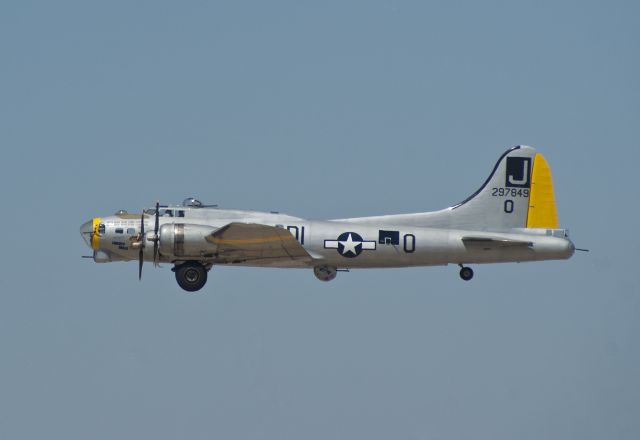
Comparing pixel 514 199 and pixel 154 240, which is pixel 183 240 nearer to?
pixel 154 240

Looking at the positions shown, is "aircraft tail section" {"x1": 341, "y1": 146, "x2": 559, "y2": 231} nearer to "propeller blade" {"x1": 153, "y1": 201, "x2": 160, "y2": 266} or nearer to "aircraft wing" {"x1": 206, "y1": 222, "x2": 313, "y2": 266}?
"aircraft wing" {"x1": 206, "y1": 222, "x2": 313, "y2": 266}

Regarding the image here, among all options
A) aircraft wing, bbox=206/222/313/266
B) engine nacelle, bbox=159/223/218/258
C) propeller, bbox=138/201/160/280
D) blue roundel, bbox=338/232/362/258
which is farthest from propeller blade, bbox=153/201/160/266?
blue roundel, bbox=338/232/362/258

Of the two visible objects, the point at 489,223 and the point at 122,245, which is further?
→ the point at 489,223

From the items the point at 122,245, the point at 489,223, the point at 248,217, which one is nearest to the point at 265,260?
the point at 248,217

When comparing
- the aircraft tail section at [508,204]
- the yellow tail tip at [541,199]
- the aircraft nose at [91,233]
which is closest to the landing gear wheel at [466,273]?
the aircraft tail section at [508,204]

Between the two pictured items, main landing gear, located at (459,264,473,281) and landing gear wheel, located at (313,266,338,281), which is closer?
main landing gear, located at (459,264,473,281)

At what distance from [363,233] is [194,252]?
4720 mm

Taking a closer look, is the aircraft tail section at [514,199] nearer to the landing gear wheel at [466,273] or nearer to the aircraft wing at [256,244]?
the landing gear wheel at [466,273]

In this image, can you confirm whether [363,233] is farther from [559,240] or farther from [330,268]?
[559,240]

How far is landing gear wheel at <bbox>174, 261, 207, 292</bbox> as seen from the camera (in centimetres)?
3256

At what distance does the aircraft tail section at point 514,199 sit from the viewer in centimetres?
3409

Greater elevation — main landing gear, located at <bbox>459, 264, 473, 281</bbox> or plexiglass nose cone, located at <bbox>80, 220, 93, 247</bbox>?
plexiglass nose cone, located at <bbox>80, 220, 93, 247</bbox>

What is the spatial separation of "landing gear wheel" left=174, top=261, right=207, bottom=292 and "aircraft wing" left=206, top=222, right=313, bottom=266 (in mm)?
678

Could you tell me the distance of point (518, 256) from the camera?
1298 inches
